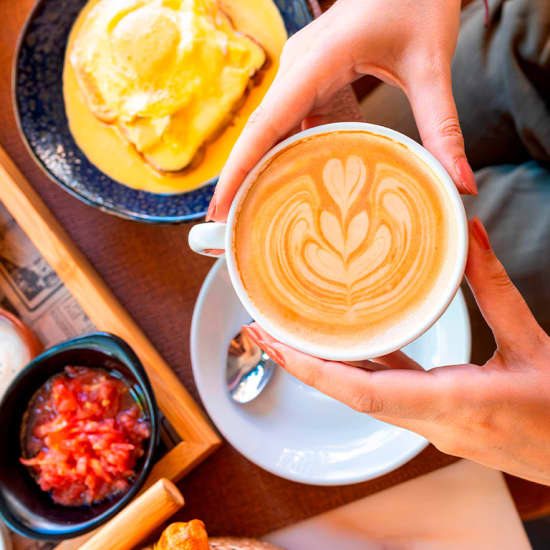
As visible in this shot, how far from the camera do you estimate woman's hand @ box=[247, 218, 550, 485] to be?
0.69m

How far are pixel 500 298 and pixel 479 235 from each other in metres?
0.09

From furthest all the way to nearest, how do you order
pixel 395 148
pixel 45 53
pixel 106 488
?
pixel 45 53, pixel 106 488, pixel 395 148

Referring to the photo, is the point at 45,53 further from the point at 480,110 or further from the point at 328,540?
the point at 328,540

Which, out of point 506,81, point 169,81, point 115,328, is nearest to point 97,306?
point 115,328

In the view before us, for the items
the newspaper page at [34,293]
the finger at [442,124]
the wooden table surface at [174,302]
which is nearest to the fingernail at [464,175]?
the finger at [442,124]

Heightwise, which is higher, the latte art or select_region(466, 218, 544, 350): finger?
the latte art

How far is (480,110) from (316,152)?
0.54 metres

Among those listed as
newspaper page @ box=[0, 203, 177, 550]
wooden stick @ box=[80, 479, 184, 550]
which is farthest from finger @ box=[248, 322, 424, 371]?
newspaper page @ box=[0, 203, 177, 550]

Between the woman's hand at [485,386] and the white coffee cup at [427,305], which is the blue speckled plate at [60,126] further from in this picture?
the woman's hand at [485,386]

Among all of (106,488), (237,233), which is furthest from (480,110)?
(106,488)

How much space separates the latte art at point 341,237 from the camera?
72 cm

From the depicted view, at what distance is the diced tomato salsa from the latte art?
379 mm

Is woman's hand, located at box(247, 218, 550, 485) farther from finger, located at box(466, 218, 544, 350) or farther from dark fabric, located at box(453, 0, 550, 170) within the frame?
dark fabric, located at box(453, 0, 550, 170)

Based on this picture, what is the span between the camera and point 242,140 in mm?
758
